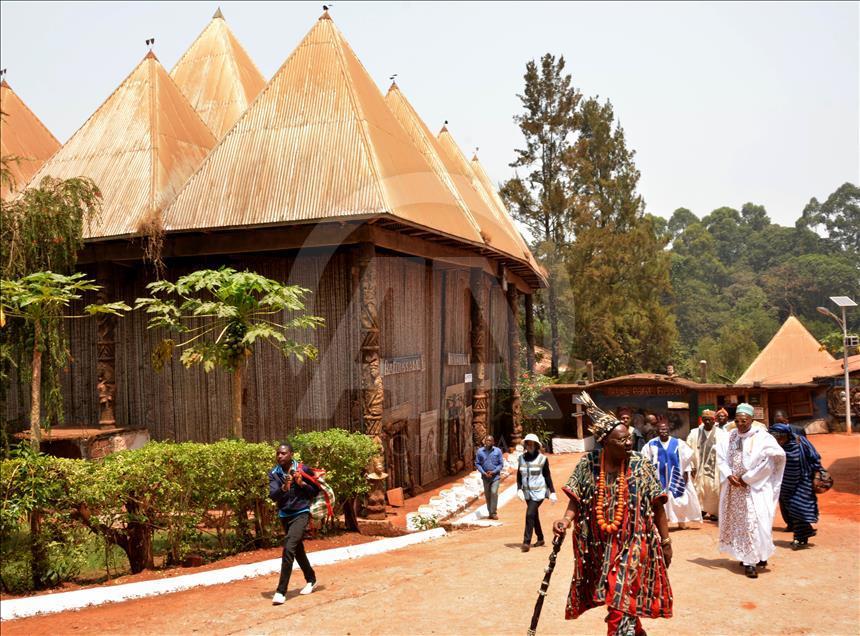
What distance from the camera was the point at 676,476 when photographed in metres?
11.1

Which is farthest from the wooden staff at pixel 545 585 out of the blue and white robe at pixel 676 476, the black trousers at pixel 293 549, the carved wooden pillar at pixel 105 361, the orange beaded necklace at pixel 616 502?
the carved wooden pillar at pixel 105 361

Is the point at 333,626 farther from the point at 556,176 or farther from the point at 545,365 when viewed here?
the point at 545,365

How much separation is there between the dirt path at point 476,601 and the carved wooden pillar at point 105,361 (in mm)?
6217

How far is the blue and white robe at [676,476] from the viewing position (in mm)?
11078

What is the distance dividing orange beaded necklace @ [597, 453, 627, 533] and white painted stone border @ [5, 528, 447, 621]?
487 cm

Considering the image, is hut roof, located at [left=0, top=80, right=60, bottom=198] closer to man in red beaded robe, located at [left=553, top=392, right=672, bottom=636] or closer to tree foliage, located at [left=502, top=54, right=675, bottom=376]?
man in red beaded robe, located at [left=553, top=392, right=672, bottom=636]

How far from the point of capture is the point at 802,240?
285 feet

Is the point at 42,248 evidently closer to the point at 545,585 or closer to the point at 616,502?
the point at 545,585

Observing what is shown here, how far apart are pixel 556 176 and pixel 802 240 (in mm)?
57728

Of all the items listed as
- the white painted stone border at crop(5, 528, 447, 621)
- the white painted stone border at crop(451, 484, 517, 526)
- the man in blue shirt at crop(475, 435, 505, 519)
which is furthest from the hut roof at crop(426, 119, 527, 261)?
the white painted stone border at crop(5, 528, 447, 621)

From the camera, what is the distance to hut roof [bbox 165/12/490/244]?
12516 mm

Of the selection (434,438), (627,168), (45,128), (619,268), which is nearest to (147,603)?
(434,438)

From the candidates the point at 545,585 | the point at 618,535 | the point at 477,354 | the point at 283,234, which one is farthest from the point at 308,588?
the point at 477,354

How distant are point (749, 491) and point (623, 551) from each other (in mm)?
3845
